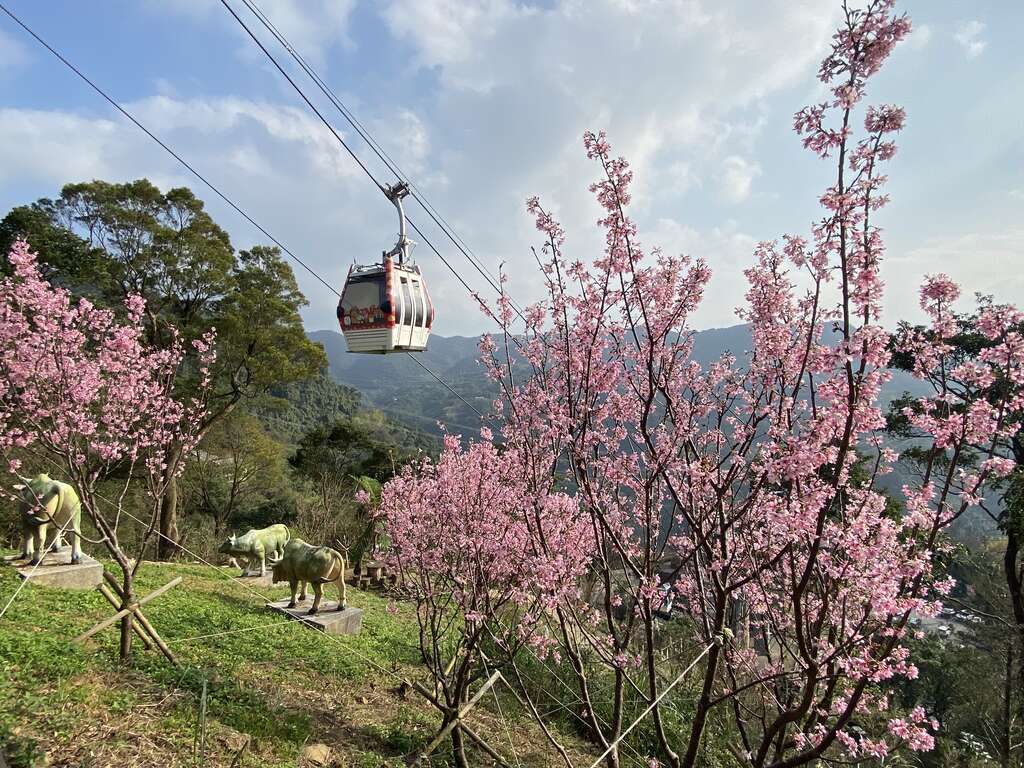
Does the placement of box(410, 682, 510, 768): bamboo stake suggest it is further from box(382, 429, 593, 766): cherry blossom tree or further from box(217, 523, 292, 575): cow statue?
box(217, 523, 292, 575): cow statue

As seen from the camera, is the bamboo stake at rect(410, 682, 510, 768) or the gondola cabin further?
the gondola cabin

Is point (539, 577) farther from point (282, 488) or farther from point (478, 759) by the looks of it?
point (282, 488)

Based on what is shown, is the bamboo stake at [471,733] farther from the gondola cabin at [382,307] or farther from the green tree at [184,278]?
the green tree at [184,278]

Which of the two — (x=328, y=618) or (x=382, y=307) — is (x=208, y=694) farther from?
(x=382, y=307)

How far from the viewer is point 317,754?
13.8 feet

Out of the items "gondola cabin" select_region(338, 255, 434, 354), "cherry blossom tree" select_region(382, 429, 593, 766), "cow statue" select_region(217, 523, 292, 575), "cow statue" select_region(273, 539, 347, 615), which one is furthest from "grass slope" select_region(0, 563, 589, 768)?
"gondola cabin" select_region(338, 255, 434, 354)

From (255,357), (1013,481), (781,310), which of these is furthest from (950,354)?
(255,357)

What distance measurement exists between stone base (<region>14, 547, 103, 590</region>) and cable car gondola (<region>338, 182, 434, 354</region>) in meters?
4.53

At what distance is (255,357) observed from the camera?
1397cm

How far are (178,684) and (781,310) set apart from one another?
5.50 meters

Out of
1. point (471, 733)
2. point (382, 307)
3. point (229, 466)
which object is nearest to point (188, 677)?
point (471, 733)

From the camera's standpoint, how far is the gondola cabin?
7.63 metres

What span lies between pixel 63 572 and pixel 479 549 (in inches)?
244

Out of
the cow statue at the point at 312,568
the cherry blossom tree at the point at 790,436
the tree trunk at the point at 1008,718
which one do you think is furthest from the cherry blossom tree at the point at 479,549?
the tree trunk at the point at 1008,718
